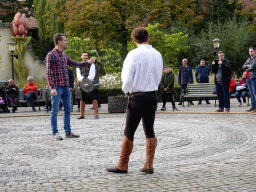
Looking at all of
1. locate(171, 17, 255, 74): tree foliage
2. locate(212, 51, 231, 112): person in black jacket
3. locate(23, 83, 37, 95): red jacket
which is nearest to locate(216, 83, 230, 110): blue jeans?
locate(212, 51, 231, 112): person in black jacket

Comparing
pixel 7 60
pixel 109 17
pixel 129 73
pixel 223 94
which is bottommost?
pixel 223 94

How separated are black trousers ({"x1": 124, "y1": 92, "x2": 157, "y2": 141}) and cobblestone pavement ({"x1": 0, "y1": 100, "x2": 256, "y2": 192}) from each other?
22.1 inches

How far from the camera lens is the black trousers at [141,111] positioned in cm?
546

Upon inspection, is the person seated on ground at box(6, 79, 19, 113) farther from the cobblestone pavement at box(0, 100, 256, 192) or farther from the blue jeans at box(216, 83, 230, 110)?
the blue jeans at box(216, 83, 230, 110)

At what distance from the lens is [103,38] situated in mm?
19984

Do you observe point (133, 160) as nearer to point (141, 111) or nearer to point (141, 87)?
point (141, 111)

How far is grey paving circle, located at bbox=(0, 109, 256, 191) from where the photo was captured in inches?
196

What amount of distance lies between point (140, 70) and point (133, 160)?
162 centimetres

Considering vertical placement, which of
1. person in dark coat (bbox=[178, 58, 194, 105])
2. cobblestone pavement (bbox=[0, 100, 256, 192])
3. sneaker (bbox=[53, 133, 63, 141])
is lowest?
cobblestone pavement (bbox=[0, 100, 256, 192])

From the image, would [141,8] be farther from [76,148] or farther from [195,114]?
[76,148]

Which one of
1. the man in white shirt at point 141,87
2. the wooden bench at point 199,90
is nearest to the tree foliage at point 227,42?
the wooden bench at point 199,90

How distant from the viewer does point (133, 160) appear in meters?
6.45

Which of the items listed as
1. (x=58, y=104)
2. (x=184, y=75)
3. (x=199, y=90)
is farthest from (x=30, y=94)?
(x=58, y=104)

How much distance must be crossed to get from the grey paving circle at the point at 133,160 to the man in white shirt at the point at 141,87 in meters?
0.28
